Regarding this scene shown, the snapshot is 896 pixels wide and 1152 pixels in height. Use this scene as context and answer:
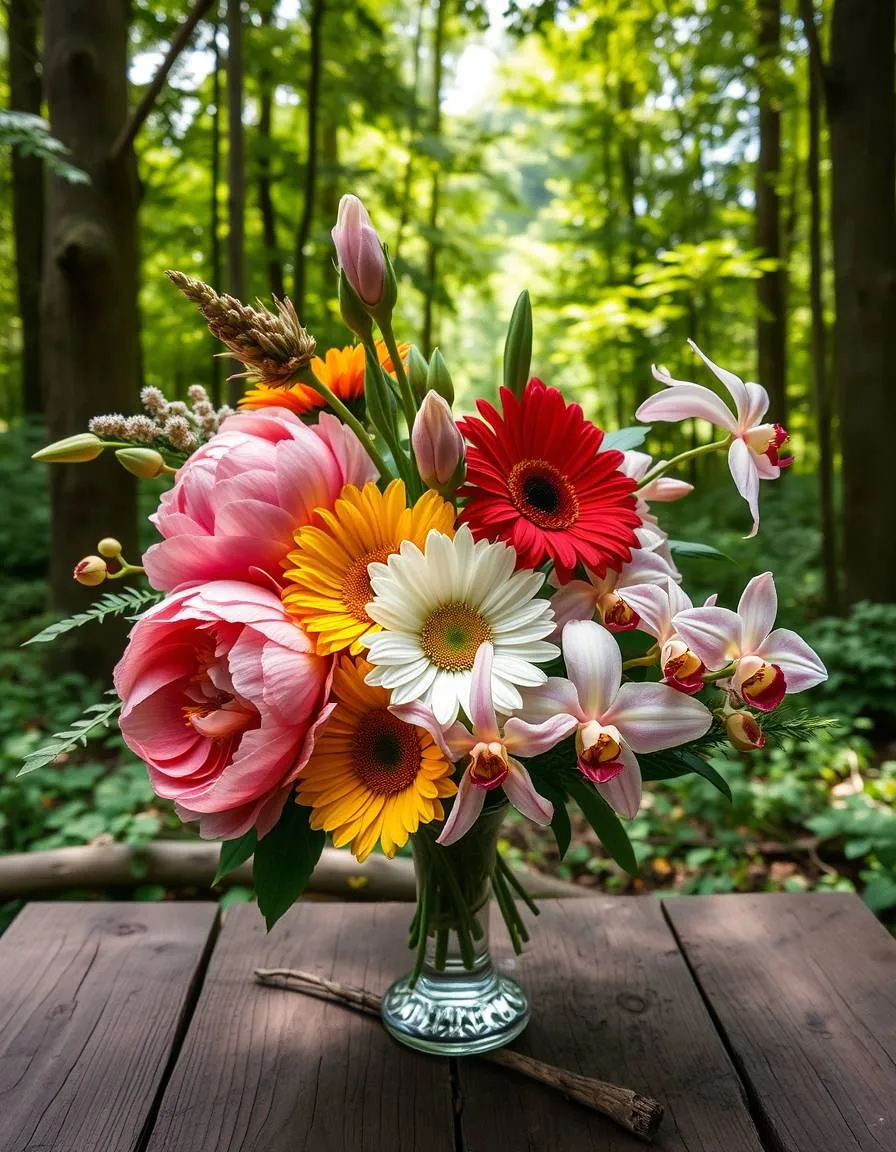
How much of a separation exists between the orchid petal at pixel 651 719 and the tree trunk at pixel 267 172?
429cm

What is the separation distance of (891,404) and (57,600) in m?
2.89

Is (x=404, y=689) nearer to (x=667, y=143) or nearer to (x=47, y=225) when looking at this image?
(x=47, y=225)

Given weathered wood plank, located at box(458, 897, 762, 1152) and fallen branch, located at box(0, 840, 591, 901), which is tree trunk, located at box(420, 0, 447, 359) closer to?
fallen branch, located at box(0, 840, 591, 901)

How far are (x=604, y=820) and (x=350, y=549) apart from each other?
29cm

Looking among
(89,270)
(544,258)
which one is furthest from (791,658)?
(544,258)

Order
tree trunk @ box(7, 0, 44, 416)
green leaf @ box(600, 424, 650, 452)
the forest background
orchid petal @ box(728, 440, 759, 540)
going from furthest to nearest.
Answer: tree trunk @ box(7, 0, 44, 416) → the forest background → green leaf @ box(600, 424, 650, 452) → orchid petal @ box(728, 440, 759, 540)

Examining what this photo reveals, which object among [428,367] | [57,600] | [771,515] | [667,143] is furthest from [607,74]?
[428,367]

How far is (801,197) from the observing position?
22.7 ft

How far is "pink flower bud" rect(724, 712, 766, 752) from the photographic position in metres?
0.60

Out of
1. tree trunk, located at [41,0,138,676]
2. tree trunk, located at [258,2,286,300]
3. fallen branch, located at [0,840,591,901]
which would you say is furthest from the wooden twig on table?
tree trunk, located at [258,2,286,300]

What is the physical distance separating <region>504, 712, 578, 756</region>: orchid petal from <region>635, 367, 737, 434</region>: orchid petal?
26 centimetres

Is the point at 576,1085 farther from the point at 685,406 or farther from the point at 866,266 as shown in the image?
the point at 866,266

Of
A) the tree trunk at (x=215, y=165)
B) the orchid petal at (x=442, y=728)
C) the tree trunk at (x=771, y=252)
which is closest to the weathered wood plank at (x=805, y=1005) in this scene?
the orchid petal at (x=442, y=728)

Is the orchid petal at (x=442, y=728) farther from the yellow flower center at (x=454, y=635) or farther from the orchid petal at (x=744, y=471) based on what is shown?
the orchid petal at (x=744, y=471)
